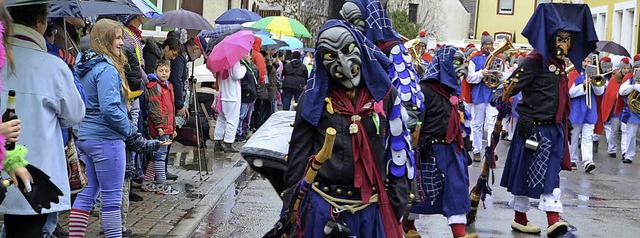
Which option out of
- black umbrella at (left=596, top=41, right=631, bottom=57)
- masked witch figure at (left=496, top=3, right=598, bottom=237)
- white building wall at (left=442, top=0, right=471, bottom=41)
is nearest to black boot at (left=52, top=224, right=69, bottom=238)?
masked witch figure at (left=496, top=3, right=598, bottom=237)

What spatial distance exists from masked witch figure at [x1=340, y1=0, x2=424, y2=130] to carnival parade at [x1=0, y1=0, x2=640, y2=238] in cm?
2

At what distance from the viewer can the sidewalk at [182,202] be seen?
897 centimetres

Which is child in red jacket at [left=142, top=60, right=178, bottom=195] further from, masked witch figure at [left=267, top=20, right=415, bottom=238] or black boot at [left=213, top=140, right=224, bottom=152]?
black boot at [left=213, top=140, right=224, bottom=152]

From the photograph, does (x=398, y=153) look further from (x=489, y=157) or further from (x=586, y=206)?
(x=586, y=206)

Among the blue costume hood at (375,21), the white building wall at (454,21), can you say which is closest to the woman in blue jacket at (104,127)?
the blue costume hood at (375,21)

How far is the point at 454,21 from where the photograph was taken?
2261 inches

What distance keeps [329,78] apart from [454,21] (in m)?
52.5

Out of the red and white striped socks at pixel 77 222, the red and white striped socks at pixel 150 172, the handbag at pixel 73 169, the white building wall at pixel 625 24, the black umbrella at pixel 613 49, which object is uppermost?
the white building wall at pixel 625 24

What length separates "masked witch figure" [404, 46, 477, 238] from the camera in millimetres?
8672

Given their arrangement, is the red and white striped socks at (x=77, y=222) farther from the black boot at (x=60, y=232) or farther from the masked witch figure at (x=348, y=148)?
the masked witch figure at (x=348, y=148)

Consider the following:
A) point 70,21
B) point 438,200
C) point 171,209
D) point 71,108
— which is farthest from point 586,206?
point 71,108

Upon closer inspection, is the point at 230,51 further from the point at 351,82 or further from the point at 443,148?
the point at 351,82

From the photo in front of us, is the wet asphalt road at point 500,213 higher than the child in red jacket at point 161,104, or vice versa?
the child in red jacket at point 161,104

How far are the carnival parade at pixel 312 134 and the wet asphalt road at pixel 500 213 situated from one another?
1.5 inches
